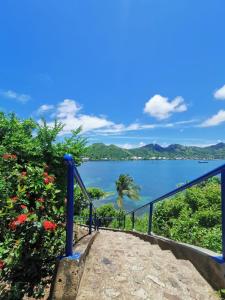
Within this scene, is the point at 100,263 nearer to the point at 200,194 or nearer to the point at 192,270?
the point at 192,270

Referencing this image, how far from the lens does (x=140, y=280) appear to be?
2.41 meters

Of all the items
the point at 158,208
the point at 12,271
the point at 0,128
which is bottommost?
the point at 158,208

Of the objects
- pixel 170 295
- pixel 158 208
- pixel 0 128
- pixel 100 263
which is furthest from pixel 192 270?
pixel 158 208

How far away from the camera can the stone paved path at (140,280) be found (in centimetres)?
209

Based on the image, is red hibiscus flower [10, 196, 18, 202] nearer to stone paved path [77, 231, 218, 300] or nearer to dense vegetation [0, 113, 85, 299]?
dense vegetation [0, 113, 85, 299]

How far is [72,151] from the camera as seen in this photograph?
6.98 m

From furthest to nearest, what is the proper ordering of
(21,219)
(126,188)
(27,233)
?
(126,188)
(27,233)
(21,219)

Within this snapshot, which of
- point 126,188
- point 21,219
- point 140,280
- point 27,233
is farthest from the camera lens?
point 126,188

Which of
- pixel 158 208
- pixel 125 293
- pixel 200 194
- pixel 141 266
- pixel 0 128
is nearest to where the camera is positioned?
pixel 125 293

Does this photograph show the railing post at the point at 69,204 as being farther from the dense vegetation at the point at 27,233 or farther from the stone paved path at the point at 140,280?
the stone paved path at the point at 140,280

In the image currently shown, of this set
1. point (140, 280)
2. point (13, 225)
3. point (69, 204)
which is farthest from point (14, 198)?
point (140, 280)

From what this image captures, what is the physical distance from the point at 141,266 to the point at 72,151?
455cm

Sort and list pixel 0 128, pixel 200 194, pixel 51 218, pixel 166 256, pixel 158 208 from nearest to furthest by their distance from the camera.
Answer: pixel 51 218
pixel 166 256
pixel 0 128
pixel 200 194
pixel 158 208

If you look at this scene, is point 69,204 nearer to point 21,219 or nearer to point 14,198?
point 21,219
